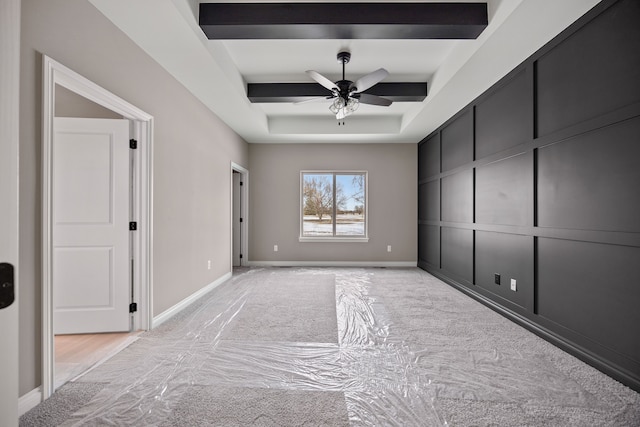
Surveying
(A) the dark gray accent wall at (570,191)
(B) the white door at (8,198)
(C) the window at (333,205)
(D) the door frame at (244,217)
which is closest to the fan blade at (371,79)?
Result: (A) the dark gray accent wall at (570,191)

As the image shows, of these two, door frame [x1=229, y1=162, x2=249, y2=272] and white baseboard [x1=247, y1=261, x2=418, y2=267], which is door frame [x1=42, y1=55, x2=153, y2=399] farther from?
white baseboard [x1=247, y1=261, x2=418, y2=267]

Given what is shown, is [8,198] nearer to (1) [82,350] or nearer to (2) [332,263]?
(1) [82,350]

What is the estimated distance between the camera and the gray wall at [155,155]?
179 cm

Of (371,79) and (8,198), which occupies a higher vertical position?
(371,79)

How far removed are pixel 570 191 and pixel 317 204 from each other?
467cm

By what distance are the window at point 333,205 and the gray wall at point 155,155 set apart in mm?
1678

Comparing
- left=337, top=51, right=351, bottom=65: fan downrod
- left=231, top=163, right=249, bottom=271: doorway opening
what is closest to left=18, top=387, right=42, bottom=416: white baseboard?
left=337, top=51, right=351, bottom=65: fan downrod

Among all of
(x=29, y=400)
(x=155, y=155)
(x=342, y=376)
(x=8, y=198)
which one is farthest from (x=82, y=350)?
(x=8, y=198)

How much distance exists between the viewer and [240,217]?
21.7 ft

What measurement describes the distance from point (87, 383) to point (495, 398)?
8.55 feet

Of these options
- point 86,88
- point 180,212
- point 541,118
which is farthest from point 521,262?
point 86,88

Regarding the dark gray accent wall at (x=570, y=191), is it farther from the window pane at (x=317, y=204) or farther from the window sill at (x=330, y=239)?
the window pane at (x=317, y=204)

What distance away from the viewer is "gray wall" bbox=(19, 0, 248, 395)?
5.88 ft

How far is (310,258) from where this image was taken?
6664mm
